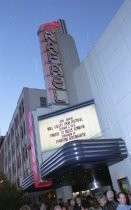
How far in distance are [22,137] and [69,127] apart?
1855cm

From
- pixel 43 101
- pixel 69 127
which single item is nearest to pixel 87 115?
pixel 69 127

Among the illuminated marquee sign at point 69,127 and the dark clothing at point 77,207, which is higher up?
the illuminated marquee sign at point 69,127

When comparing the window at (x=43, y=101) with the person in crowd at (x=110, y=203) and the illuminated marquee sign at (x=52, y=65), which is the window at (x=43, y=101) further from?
the person in crowd at (x=110, y=203)

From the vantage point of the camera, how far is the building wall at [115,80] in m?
14.6

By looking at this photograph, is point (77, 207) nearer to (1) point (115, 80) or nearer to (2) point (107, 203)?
(2) point (107, 203)

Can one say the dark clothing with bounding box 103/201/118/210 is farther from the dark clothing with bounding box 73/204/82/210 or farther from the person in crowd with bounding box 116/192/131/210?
the dark clothing with bounding box 73/204/82/210

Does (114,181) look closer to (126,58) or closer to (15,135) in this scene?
(126,58)

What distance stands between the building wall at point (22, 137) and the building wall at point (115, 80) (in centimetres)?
1546

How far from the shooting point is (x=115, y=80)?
15.5 m

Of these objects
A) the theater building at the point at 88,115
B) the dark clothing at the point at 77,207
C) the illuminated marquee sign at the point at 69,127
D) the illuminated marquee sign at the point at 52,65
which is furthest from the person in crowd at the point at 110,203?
the illuminated marquee sign at the point at 52,65

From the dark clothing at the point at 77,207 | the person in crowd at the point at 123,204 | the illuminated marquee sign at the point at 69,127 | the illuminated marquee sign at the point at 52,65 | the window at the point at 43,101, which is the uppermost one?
the window at the point at 43,101

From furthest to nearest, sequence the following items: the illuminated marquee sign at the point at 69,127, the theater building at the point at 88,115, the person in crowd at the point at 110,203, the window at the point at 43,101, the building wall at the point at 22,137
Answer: the window at the point at 43,101 → the building wall at the point at 22,137 → the illuminated marquee sign at the point at 69,127 → the theater building at the point at 88,115 → the person in crowd at the point at 110,203

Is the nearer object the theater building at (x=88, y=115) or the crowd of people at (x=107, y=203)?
the crowd of people at (x=107, y=203)

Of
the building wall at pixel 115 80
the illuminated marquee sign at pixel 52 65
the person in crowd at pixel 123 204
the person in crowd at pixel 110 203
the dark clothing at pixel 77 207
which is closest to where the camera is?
the person in crowd at pixel 123 204
